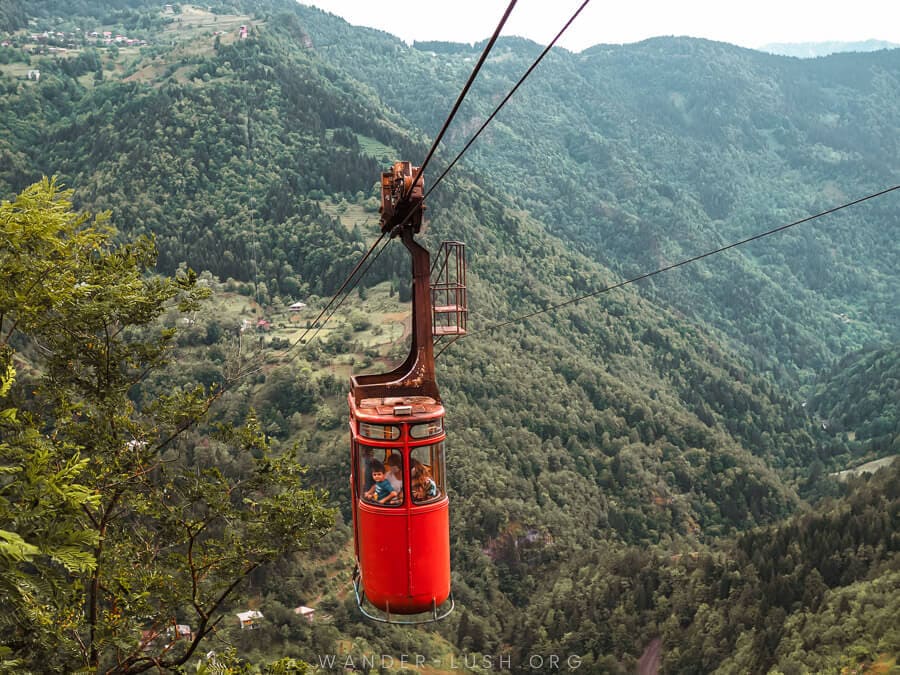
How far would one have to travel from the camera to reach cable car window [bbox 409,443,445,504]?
14.1 metres

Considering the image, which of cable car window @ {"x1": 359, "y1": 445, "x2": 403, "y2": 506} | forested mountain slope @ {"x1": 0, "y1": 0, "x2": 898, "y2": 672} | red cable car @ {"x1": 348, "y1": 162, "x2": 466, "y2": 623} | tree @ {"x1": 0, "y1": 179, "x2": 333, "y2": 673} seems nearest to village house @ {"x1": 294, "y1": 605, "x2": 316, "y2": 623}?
forested mountain slope @ {"x1": 0, "y1": 0, "x2": 898, "y2": 672}

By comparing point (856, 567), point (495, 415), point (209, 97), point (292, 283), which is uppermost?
point (209, 97)

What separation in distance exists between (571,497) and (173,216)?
81499 millimetres

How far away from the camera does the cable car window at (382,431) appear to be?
1398cm

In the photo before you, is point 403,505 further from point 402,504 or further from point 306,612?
point 306,612

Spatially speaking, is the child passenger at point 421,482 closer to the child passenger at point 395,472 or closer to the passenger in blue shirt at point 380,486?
the child passenger at point 395,472

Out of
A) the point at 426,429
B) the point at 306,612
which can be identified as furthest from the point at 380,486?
the point at 306,612

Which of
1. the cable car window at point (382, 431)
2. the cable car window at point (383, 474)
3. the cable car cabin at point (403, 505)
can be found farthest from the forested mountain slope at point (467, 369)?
the cable car window at point (382, 431)

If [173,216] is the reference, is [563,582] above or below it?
below

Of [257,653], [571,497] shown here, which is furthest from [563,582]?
[257,653]

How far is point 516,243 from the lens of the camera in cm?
15988

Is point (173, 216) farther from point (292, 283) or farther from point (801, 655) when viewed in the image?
point (801, 655)

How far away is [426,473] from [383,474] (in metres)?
0.74

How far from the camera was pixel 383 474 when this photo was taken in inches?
561
